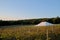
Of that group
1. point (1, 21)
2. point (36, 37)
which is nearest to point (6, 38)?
point (36, 37)

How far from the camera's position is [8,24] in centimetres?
4750

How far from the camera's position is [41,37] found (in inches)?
701

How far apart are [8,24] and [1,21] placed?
2427 millimetres

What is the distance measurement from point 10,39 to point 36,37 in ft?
8.22

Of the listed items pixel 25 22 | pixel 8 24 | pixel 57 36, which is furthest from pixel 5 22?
pixel 57 36

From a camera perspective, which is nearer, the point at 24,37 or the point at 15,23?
the point at 24,37

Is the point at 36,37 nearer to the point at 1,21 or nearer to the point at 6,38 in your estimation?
the point at 6,38

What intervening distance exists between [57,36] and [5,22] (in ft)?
94.9

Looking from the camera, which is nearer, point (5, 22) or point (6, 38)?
point (6, 38)

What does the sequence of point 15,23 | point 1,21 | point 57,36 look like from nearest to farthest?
point 57,36, point 1,21, point 15,23

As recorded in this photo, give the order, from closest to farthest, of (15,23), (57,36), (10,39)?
(10,39) < (57,36) < (15,23)

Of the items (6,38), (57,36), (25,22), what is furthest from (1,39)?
(25,22)

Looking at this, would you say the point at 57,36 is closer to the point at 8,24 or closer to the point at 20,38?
the point at 20,38

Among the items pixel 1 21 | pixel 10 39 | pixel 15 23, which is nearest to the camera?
pixel 10 39
